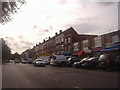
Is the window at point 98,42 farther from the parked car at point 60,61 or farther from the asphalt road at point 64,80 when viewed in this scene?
the asphalt road at point 64,80

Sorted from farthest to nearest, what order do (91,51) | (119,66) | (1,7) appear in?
(91,51) → (119,66) → (1,7)

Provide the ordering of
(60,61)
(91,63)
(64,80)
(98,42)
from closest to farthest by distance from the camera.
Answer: (64,80), (91,63), (60,61), (98,42)

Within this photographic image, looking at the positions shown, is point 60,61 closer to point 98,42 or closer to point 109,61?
point 98,42

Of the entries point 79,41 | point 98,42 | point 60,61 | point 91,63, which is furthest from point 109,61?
point 79,41

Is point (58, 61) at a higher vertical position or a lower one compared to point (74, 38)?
lower

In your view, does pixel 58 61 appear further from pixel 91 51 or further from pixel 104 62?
pixel 104 62

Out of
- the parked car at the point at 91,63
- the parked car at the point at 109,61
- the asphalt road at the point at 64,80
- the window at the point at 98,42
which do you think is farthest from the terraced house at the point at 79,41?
the asphalt road at the point at 64,80

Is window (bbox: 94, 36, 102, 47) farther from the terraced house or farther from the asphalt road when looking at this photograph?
the asphalt road

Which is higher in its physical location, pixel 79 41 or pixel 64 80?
pixel 79 41

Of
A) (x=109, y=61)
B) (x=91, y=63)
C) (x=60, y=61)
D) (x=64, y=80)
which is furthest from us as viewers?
(x=60, y=61)

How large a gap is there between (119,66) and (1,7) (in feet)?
38.8

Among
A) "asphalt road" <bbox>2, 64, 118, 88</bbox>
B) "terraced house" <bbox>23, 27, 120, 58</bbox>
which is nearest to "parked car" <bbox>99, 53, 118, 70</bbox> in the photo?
"asphalt road" <bbox>2, 64, 118, 88</bbox>

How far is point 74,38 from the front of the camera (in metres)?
67.5

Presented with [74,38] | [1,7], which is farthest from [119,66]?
[74,38]
